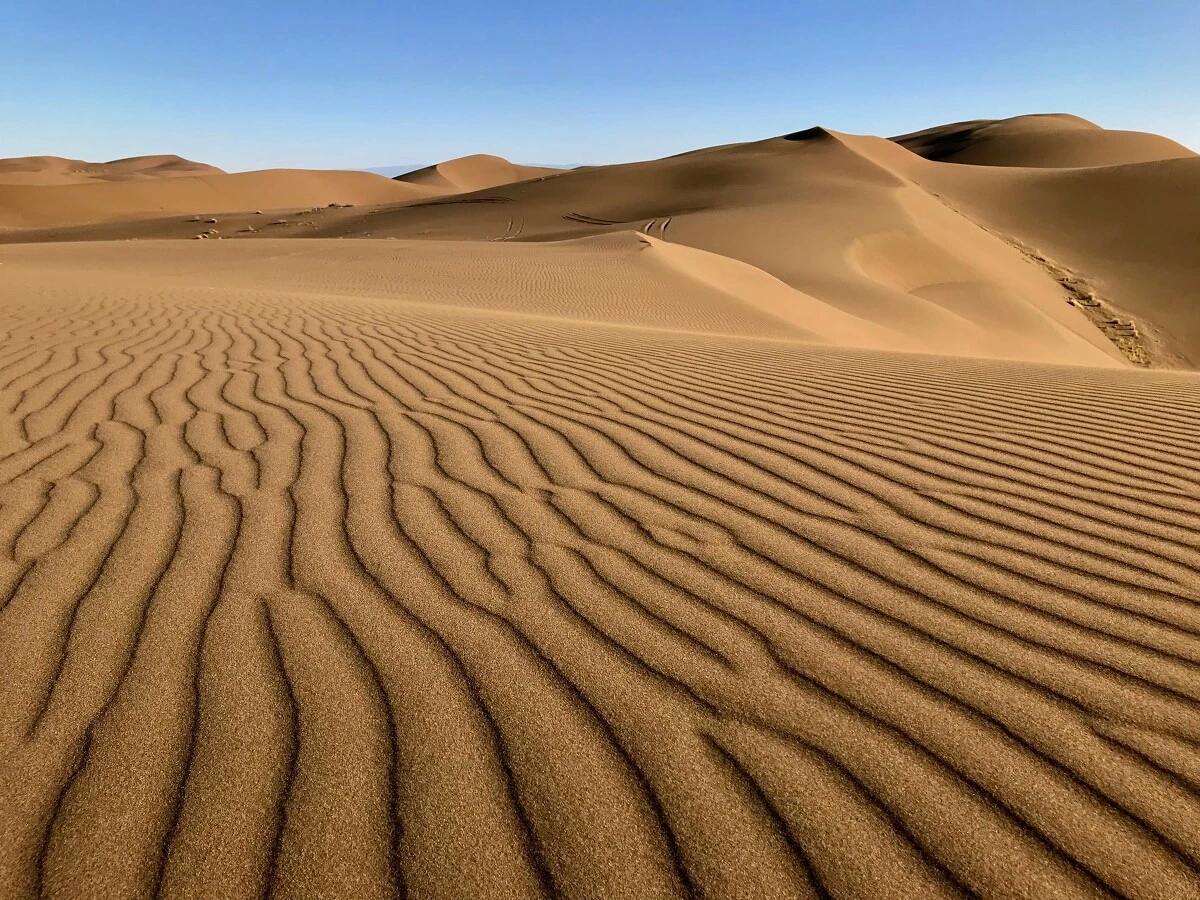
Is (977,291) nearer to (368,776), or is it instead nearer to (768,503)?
(768,503)

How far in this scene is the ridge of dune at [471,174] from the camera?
90062 millimetres

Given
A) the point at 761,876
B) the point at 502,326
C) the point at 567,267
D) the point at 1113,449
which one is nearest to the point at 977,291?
the point at 567,267

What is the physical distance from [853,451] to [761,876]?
2.66m

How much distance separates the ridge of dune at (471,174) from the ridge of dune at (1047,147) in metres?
39.9

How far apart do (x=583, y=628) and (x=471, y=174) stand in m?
101

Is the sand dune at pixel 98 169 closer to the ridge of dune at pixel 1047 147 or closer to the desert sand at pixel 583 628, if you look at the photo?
the ridge of dune at pixel 1047 147

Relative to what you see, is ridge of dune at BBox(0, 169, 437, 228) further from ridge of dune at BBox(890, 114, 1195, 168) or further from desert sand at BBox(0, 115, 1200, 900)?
desert sand at BBox(0, 115, 1200, 900)

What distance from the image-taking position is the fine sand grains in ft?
4.82

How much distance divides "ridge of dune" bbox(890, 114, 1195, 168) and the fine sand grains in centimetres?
6599

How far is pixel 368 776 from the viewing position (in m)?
1.63

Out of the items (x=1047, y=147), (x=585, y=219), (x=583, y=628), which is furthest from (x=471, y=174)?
(x=583, y=628)

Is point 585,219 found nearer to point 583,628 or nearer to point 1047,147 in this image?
point 583,628

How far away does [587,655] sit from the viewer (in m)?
2.05

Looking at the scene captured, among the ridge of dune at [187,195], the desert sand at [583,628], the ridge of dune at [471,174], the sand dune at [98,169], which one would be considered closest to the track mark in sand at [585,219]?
the ridge of dune at [187,195]
